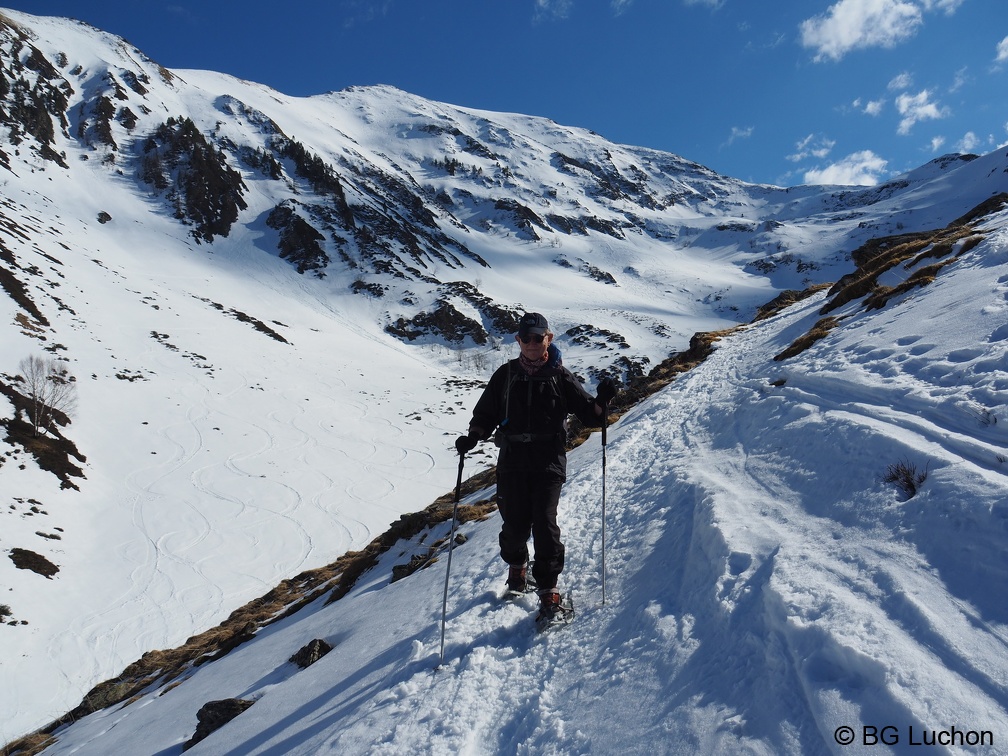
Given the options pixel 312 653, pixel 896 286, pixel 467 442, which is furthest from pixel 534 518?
pixel 896 286

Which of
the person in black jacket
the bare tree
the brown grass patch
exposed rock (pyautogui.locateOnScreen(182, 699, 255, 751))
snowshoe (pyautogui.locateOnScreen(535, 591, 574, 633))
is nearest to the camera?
snowshoe (pyautogui.locateOnScreen(535, 591, 574, 633))

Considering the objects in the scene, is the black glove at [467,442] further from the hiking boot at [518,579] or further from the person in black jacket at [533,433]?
the hiking boot at [518,579]

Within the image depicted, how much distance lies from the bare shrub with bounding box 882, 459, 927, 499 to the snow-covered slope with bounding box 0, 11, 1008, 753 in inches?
6.7

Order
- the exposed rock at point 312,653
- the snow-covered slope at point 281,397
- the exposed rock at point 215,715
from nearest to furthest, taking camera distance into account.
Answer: the snow-covered slope at point 281,397 → the exposed rock at point 215,715 → the exposed rock at point 312,653

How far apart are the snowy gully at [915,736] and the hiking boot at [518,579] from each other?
128 inches

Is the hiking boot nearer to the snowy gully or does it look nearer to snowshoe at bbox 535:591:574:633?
snowshoe at bbox 535:591:574:633

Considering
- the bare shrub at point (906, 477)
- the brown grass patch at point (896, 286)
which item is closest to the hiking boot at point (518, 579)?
the bare shrub at point (906, 477)

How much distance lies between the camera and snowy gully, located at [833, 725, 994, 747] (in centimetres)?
247

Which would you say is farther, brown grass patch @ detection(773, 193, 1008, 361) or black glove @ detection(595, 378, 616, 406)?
brown grass patch @ detection(773, 193, 1008, 361)

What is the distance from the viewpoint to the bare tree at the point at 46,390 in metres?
32.0

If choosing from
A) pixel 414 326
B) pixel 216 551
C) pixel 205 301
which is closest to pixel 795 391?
pixel 216 551

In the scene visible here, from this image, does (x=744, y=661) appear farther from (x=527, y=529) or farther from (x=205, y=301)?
(x=205, y=301)

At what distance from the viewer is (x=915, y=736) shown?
2580 mm

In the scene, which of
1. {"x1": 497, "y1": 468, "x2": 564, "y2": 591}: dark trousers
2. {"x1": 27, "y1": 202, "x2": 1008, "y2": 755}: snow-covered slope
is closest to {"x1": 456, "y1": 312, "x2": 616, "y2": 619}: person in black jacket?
{"x1": 497, "y1": 468, "x2": 564, "y2": 591}: dark trousers
